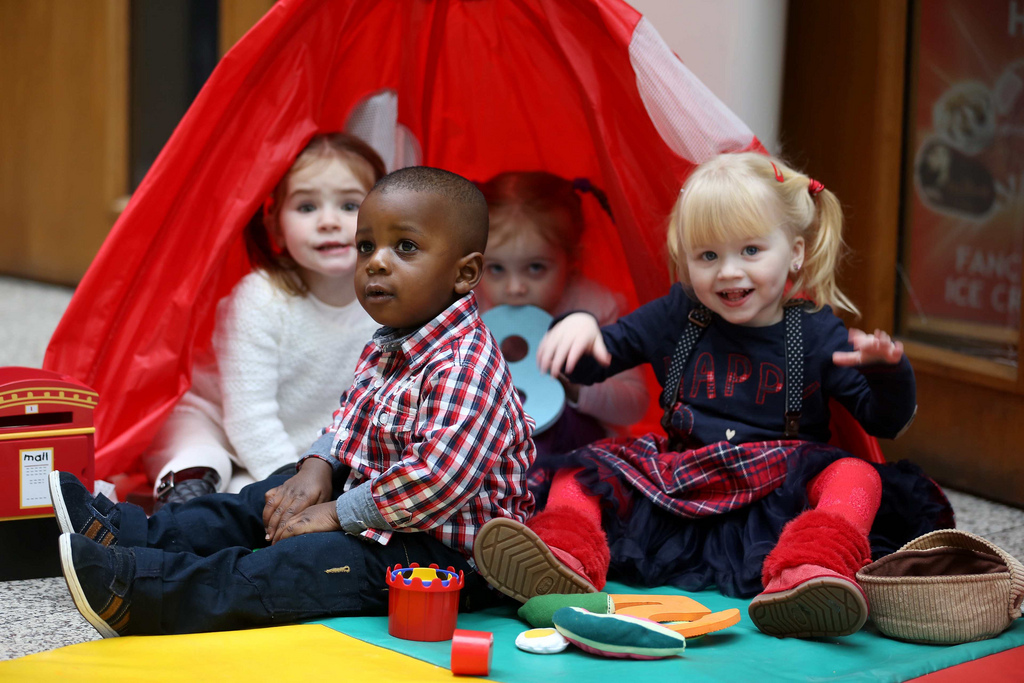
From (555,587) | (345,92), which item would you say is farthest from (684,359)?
(345,92)

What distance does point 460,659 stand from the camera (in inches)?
43.5

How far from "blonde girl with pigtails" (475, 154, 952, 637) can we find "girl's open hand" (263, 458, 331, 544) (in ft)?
0.94

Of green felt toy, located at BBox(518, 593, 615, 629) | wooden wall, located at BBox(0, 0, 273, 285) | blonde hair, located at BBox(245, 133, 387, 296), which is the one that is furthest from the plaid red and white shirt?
wooden wall, located at BBox(0, 0, 273, 285)

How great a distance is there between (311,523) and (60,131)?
137 inches

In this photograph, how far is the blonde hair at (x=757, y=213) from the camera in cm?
156

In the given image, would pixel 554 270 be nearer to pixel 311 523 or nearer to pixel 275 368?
pixel 275 368

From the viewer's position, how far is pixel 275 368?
72.8 inches

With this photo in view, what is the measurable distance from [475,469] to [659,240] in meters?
0.74

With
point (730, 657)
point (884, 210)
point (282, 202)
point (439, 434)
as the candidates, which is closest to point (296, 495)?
point (439, 434)

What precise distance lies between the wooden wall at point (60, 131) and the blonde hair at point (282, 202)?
2.36m

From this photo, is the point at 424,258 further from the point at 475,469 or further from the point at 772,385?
the point at 772,385

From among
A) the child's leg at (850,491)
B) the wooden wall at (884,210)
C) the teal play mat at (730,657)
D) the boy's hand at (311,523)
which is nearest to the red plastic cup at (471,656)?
the teal play mat at (730,657)

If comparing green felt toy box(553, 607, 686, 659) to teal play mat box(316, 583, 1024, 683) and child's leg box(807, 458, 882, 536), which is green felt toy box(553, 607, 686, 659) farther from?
child's leg box(807, 458, 882, 536)

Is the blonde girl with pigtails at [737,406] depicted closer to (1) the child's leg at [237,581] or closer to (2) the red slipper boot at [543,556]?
(2) the red slipper boot at [543,556]
